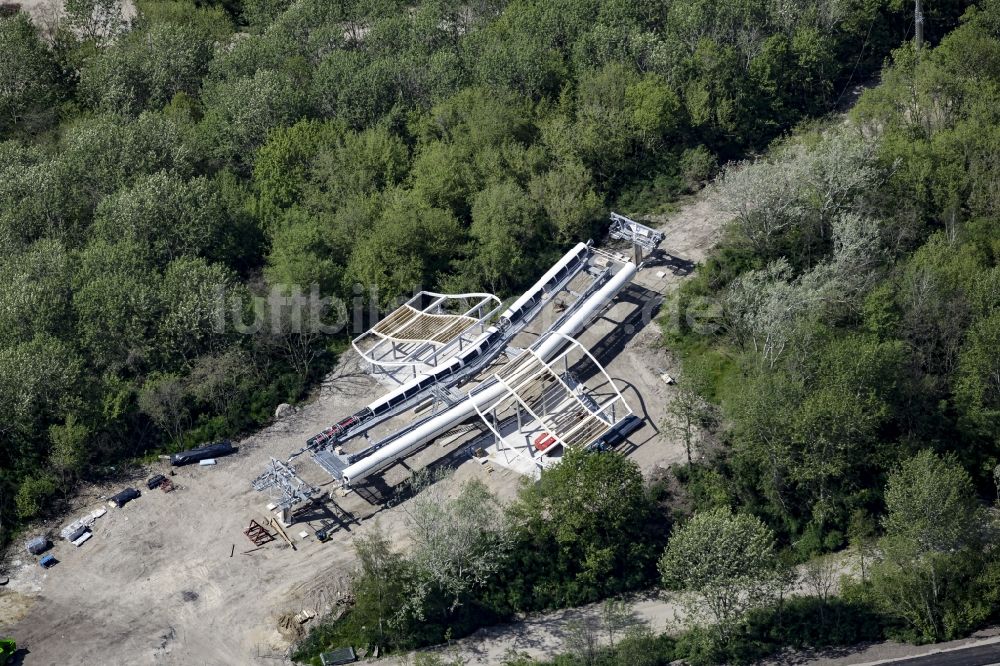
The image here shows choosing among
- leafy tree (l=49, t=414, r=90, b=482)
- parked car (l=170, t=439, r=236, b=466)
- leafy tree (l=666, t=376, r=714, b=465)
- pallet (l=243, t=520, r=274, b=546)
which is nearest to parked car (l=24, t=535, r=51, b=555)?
leafy tree (l=49, t=414, r=90, b=482)

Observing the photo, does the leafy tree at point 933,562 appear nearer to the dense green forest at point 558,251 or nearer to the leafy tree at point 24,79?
the dense green forest at point 558,251

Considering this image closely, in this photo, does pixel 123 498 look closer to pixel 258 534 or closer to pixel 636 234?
pixel 258 534

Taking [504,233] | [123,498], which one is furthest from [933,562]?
[123,498]

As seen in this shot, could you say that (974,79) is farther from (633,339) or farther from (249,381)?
(249,381)

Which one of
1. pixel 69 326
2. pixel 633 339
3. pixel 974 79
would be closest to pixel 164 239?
pixel 69 326

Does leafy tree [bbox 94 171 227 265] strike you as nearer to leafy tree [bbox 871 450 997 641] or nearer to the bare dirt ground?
the bare dirt ground
